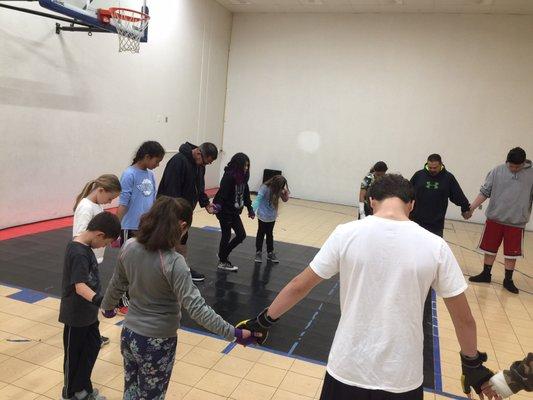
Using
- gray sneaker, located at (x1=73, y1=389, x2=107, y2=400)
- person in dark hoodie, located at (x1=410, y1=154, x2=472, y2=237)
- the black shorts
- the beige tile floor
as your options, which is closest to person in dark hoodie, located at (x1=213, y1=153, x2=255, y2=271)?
the beige tile floor

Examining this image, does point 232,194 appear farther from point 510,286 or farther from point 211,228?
point 510,286

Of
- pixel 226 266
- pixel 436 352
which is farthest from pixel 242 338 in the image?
pixel 226 266

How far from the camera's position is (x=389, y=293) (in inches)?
61.1

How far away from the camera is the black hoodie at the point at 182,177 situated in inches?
173

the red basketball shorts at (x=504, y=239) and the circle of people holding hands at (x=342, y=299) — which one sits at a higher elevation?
the circle of people holding hands at (x=342, y=299)

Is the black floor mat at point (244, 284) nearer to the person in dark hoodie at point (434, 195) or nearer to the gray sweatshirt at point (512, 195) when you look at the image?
the person in dark hoodie at point (434, 195)

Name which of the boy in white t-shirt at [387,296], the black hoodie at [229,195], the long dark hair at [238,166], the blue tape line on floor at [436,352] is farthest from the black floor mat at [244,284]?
the boy in white t-shirt at [387,296]

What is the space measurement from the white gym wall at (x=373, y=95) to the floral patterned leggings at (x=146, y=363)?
10.2 m

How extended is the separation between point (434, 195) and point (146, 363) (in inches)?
170

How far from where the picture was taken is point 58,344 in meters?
3.40

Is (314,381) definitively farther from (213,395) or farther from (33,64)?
(33,64)

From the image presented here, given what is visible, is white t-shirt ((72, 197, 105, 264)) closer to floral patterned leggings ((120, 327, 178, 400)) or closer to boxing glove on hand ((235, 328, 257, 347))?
floral patterned leggings ((120, 327, 178, 400))

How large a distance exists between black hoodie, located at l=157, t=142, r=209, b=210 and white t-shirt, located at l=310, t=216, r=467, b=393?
117 inches

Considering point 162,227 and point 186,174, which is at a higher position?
point 162,227
